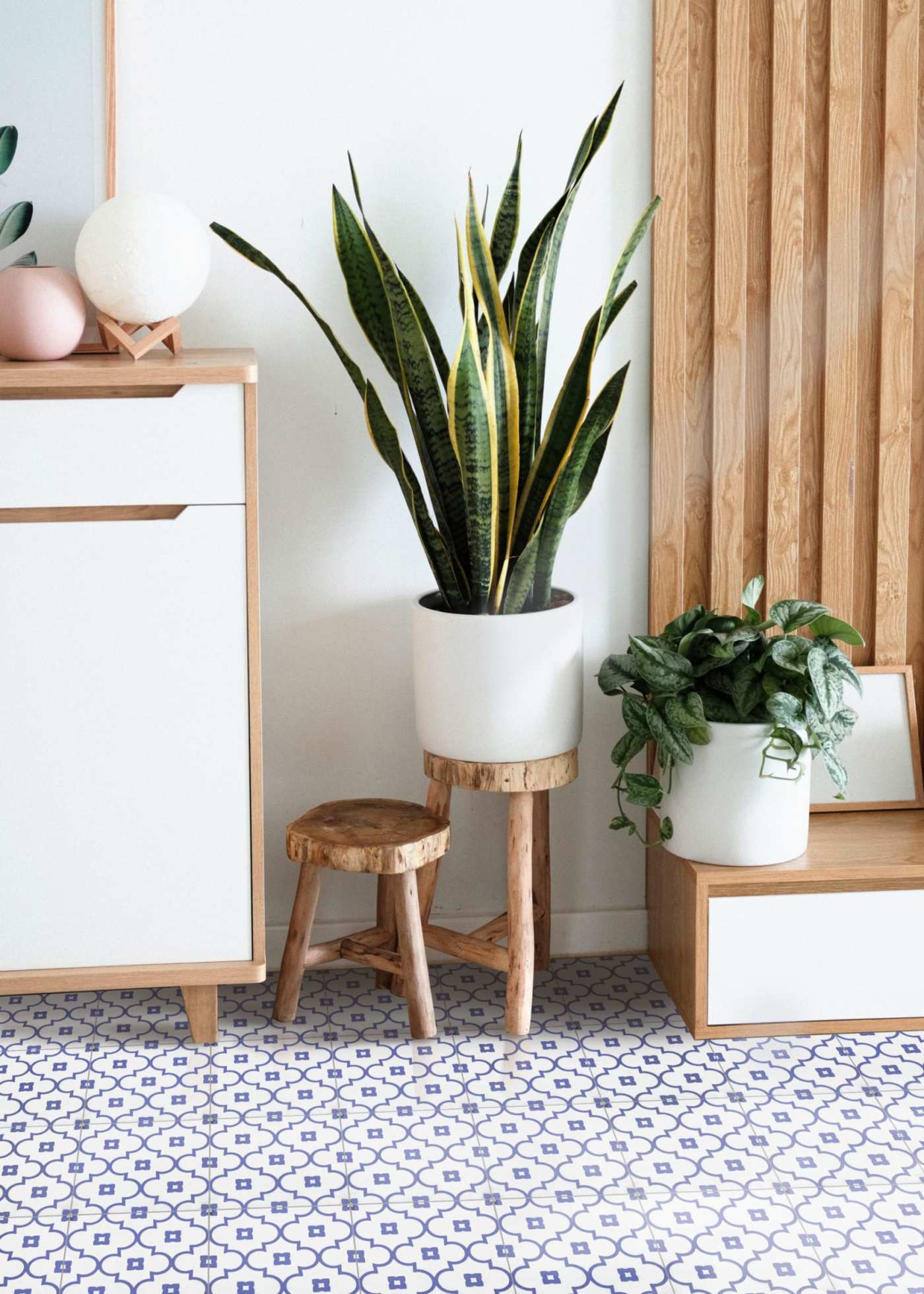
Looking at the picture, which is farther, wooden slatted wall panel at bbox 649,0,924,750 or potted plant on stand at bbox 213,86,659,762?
wooden slatted wall panel at bbox 649,0,924,750

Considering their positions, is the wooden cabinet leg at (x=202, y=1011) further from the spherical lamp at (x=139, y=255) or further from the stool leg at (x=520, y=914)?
the spherical lamp at (x=139, y=255)

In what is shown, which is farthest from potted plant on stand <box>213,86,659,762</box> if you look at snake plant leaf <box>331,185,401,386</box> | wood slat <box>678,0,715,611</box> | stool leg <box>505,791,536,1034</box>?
wood slat <box>678,0,715,611</box>

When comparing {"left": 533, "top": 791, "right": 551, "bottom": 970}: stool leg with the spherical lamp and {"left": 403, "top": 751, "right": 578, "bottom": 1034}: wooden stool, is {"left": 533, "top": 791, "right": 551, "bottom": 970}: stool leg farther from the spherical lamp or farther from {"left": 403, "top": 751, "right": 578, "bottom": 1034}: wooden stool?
the spherical lamp

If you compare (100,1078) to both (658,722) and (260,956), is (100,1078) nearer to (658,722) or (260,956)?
(260,956)

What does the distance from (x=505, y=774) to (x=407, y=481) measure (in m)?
0.54

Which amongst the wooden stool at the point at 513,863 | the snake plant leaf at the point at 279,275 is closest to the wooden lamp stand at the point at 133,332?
the snake plant leaf at the point at 279,275

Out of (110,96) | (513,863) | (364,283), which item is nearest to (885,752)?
(513,863)

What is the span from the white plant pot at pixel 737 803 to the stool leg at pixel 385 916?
23.0 inches

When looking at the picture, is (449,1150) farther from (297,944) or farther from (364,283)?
(364,283)

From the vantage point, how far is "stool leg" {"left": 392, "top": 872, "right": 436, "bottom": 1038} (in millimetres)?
2381

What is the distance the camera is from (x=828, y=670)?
2.31m

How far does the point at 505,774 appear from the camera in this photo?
2.39 meters

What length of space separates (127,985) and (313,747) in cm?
60

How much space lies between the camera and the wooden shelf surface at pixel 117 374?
2.10 m
